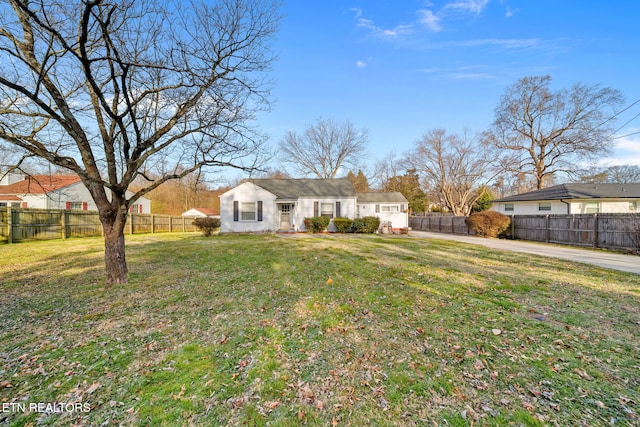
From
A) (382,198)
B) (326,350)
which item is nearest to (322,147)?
(382,198)

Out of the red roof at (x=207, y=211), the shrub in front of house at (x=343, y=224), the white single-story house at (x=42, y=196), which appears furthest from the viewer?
the red roof at (x=207, y=211)

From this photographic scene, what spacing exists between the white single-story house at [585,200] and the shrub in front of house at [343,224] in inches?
548

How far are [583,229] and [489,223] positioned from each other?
15.6 ft

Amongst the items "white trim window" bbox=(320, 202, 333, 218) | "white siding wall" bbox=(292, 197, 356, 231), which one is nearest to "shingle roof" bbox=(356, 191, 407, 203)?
"white siding wall" bbox=(292, 197, 356, 231)

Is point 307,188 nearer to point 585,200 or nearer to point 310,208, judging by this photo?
point 310,208

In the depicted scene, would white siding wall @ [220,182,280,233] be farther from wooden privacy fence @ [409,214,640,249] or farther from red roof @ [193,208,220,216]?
red roof @ [193,208,220,216]

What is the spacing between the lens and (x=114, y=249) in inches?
215

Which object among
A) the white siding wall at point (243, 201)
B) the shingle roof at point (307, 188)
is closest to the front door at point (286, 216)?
the shingle roof at point (307, 188)

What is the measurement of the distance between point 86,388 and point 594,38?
67.0 feet

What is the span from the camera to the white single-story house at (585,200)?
55.7 feet

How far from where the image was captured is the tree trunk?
5.35 metres

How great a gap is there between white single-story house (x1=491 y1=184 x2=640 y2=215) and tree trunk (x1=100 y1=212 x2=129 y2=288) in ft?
76.5

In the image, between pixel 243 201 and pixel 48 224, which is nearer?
pixel 48 224

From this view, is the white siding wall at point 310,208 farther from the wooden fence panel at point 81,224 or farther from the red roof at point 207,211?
the red roof at point 207,211
